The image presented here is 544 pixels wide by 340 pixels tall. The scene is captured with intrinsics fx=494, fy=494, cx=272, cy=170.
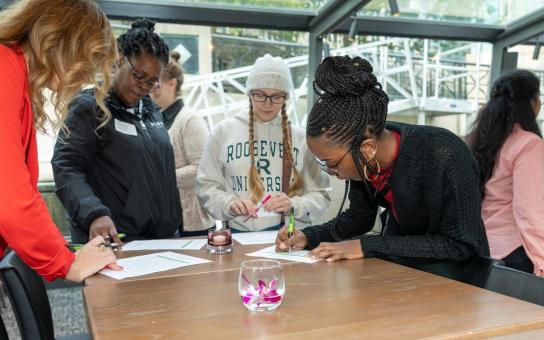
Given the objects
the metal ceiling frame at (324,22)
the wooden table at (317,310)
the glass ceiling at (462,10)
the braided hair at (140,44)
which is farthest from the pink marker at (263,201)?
the glass ceiling at (462,10)

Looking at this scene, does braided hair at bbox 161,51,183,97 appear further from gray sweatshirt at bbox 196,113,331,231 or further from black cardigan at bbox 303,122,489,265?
black cardigan at bbox 303,122,489,265

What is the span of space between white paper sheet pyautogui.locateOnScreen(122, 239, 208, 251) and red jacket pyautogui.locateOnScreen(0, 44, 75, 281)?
1.92 ft

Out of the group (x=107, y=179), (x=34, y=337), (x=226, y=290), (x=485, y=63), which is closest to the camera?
(x=226, y=290)

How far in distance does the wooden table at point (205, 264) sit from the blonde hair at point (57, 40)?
1.68ft

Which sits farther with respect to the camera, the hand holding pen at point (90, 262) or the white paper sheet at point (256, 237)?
the white paper sheet at point (256, 237)

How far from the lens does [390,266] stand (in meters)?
1.55

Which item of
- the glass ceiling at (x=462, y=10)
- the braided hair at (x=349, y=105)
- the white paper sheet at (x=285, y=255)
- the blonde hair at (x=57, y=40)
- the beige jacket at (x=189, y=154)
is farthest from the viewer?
the glass ceiling at (x=462, y=10)

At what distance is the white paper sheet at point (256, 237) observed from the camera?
6.69ft

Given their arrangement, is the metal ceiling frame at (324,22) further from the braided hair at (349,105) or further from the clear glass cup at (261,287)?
the clear glass cup at (261,287)

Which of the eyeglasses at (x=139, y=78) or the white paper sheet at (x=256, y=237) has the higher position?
the eyeglasses at (x=139, y=78)

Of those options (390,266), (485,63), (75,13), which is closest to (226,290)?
(390,266)

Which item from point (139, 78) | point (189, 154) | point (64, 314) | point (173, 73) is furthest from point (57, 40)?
point (64, 314)

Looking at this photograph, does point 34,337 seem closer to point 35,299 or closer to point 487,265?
point 35,299

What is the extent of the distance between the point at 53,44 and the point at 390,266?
118 centimetres
